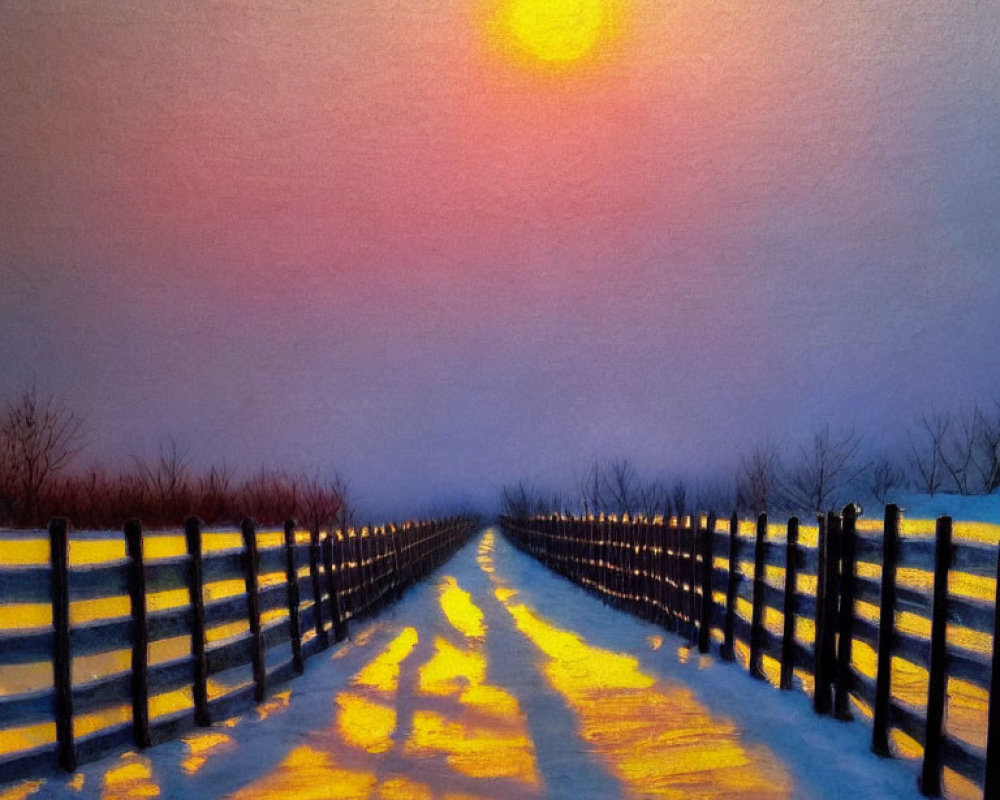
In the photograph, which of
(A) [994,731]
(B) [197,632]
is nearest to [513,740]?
(B) [197,632]

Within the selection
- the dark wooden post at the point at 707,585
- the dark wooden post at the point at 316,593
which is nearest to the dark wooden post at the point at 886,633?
the dark wooden post at the point at 707,585

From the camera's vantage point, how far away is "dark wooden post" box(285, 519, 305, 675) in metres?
9.92

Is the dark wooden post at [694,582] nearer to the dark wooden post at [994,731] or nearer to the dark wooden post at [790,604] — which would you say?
the dark wooden post at [790,604]

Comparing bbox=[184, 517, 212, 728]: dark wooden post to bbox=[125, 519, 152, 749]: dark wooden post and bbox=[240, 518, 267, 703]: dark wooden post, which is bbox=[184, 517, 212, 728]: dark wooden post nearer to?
bbox=[125, 519, 152, 749]: dark wooden post

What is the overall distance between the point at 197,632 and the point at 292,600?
2.49 meters

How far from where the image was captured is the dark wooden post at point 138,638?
22.0ft

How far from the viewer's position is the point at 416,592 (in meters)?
21.7

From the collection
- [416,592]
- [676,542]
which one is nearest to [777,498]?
[416,592]

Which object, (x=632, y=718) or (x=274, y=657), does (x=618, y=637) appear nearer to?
(x=274, y=657)

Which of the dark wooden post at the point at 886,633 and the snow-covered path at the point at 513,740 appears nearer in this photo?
the snow-covered path at the point at 513,740

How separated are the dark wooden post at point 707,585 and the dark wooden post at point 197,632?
20.5ft

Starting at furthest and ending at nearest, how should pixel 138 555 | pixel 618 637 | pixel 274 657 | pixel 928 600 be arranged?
pixel 618 637 < pixel 274 657 < pixel 138 555 < pixel 928 600

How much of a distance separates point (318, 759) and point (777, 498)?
196ft

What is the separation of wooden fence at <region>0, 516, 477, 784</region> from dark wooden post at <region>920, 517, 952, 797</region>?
17.2 feet
